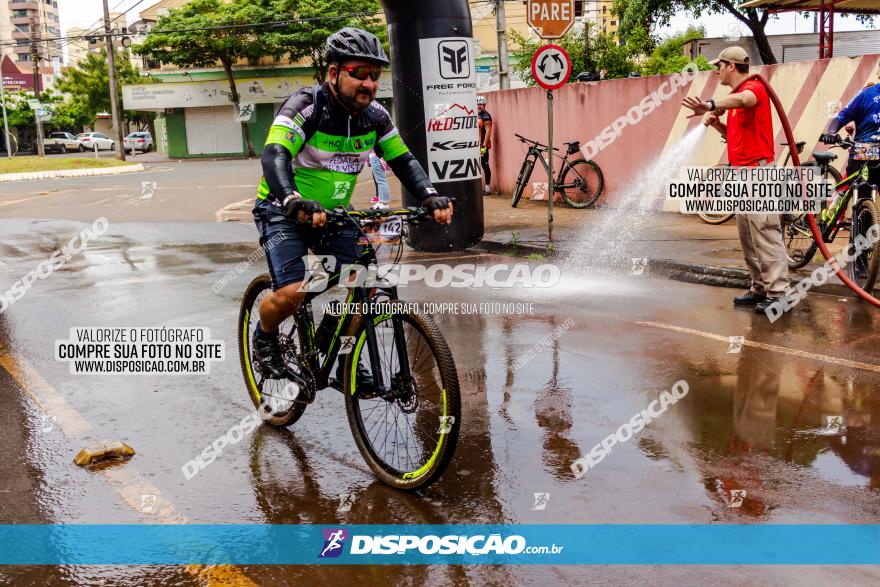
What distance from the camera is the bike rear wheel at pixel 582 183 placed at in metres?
15.4

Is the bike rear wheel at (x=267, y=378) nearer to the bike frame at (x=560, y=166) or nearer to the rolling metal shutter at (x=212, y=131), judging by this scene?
the bike frame at (x=560, y=166)

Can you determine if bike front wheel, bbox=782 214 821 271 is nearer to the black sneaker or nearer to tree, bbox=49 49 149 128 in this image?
the black sneaker

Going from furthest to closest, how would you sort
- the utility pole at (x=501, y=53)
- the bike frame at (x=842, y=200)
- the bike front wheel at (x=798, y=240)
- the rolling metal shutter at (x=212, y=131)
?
the rolling metal shutter at (x=212, y=131)
the utility pole at (x=501, y=53)
the bike front wheel at (x=798, y=240)
the bike frame at (x=842, y=200)

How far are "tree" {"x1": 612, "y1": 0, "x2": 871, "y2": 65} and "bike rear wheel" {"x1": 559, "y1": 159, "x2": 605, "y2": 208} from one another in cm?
2020

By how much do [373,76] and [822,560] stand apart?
2988mm

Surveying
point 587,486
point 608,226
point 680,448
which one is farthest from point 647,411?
point 608,226

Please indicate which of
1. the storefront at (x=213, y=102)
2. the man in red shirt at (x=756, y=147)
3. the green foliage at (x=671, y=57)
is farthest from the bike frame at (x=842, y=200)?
the storefront at (x=213, y=102)

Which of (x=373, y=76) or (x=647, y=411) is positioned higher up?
(x=373, y=76)

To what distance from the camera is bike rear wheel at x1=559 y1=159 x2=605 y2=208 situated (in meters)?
15.4

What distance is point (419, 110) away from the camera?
1148 cm

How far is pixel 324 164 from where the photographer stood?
4.66 m

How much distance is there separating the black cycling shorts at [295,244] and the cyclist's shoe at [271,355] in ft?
1.26

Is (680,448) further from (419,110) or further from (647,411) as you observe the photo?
(419,110)

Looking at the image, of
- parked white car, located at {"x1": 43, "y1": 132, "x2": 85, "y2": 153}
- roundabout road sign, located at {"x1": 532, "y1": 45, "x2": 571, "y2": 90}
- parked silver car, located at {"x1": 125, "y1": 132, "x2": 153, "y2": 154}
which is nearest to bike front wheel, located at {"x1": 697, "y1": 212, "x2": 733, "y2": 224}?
roundabout road sign, located at {"x1": 532, "y1": 45, "x2": 571, "y2": 90}
